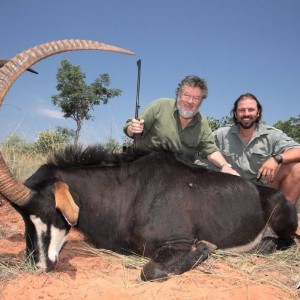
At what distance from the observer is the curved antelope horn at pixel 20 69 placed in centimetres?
279

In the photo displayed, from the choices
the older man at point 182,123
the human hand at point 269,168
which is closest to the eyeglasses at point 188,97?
the older man at point 182,123

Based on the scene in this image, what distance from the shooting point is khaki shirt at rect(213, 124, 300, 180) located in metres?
5.56

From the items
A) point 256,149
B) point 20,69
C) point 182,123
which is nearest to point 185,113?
point 182,123

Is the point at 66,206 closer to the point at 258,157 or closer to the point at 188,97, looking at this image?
the point at 188,97

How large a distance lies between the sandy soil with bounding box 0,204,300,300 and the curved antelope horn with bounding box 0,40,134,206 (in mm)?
676

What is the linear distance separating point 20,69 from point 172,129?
2.86 meters

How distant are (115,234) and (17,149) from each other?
188 inches

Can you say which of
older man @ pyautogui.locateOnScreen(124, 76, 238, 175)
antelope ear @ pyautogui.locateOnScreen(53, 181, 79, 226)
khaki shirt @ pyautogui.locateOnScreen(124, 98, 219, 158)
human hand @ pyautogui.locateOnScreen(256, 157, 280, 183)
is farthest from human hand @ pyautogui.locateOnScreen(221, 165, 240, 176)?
antelope ear @ pyautogui.locateOnScreen(53, 181, 79, 226)

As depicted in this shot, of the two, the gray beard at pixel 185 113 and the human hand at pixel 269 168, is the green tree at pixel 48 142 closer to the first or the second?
the gray beard at pixel 185 113

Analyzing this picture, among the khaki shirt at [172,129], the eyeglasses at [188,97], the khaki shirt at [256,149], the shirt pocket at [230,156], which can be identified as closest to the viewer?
the eyeglasses at [188,97]

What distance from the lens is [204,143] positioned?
548cm

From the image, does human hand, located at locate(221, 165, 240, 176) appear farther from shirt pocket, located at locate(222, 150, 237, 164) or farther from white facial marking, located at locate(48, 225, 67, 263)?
white facial marking, located at locate(48, 225, 67, 263)

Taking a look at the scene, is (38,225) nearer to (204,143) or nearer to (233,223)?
(233,223)

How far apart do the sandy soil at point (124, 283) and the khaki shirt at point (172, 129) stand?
2147 millimetres
